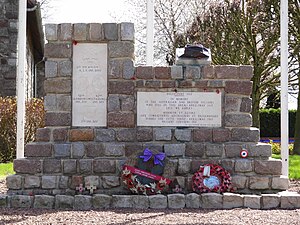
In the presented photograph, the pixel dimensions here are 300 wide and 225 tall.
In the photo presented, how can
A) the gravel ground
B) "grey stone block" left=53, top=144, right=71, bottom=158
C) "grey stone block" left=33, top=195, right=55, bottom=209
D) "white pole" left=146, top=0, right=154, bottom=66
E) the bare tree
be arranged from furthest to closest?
the bare tree, "white pole" left=146, top=0, right=154, bottom=66, "grey stone block" left=53, top=144, right=71, bottom=158, "grey stone block" left=33, top=195, right=55, bottom=209, the gravel ground

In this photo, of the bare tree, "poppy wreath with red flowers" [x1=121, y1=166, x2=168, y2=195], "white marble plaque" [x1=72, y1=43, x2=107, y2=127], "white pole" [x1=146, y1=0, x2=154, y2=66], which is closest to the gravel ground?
"poppy wreath with red flowers" [x1=121, y1=166, x2=168, y2=195]

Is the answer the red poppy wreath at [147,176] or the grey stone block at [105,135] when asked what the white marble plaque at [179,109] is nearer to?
the grey stone block at [105,135]

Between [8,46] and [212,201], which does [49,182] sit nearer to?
[212,201]

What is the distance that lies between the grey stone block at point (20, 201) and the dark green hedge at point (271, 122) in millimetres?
18582

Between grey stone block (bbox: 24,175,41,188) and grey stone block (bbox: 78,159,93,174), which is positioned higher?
grey stone block (bbox: 78,159,93,174)

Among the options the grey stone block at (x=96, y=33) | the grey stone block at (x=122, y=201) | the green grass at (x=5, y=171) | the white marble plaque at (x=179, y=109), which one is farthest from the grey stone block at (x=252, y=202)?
the green grass at (x=5, y=171)

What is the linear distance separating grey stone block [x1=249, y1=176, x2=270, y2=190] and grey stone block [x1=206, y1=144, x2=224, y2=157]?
49cm

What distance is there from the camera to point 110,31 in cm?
618

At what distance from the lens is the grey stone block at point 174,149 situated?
6066 millimetres

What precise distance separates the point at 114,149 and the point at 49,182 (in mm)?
872

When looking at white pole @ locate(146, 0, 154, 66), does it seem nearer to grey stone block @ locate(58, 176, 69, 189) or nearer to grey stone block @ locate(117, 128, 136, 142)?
grey stone block @ locate(117, 128, 136, 142)

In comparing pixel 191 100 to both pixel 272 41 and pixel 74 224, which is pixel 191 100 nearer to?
pixel 74 224

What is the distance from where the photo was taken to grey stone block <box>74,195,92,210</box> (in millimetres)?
5590

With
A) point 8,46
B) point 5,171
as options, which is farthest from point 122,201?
point 8,46
